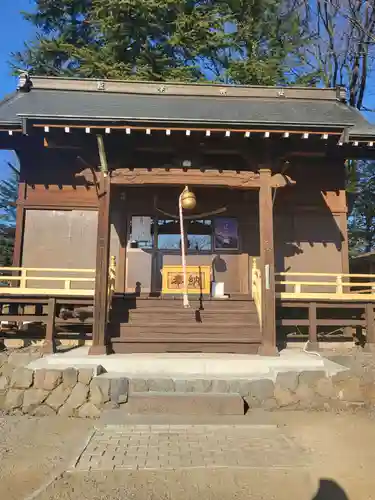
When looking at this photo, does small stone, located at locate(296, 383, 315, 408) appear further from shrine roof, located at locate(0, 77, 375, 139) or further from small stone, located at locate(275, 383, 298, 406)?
shrine roof, located at locate(0, 77, 375, 139)

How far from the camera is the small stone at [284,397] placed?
19.1 feet

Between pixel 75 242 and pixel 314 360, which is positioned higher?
pixel 75 242

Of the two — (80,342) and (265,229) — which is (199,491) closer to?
(265,229)

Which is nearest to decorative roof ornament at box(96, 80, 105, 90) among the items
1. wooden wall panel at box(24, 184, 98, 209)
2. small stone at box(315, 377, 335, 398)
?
wooden wall panel at box(24, 184, 98, 209)

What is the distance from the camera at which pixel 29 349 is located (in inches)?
337

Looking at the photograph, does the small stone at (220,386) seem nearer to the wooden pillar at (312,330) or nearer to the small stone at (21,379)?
the small stone at (21,379)

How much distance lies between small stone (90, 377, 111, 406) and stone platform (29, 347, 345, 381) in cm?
38

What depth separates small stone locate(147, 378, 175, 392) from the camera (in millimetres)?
5805

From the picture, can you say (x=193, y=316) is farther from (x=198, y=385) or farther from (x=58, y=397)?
(x=58, y=397)

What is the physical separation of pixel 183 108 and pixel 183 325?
5.50 m

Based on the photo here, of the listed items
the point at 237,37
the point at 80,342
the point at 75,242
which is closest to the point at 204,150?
the point at 75,242

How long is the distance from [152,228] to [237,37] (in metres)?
12.7

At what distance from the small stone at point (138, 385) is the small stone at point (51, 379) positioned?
106cm

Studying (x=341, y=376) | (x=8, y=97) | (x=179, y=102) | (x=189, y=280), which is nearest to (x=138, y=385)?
(x=341, y=376)
